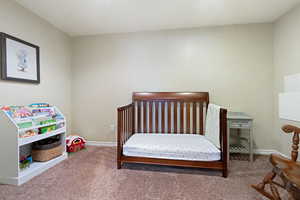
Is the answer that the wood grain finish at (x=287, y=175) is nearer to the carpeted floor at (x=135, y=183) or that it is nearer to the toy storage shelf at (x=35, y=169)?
the carpeted floor at (x=135, y=183)

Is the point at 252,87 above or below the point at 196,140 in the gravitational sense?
above

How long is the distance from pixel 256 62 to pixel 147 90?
5.90 feet

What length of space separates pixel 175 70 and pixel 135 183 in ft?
5.80

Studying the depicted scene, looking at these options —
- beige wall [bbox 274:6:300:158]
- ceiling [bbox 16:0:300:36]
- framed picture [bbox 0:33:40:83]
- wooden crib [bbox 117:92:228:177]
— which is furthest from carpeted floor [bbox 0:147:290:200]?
ceiling [bbox 16:0:300:36]

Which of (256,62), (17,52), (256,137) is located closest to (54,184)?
(17,52)

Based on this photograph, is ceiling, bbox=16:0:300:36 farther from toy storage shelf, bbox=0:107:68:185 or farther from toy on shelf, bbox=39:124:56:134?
toy on shelf, bbox=39:124:56:134

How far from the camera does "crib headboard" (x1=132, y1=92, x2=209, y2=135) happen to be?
225cm

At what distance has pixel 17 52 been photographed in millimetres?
1737

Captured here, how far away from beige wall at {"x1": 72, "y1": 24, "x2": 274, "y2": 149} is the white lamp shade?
209 mm

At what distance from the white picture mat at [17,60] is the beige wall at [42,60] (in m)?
0.11

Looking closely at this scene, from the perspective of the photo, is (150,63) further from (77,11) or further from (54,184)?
(54,184)

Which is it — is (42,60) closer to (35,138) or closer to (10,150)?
(35,138)

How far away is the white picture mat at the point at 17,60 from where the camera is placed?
165 cm

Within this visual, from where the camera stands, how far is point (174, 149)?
1.66m
